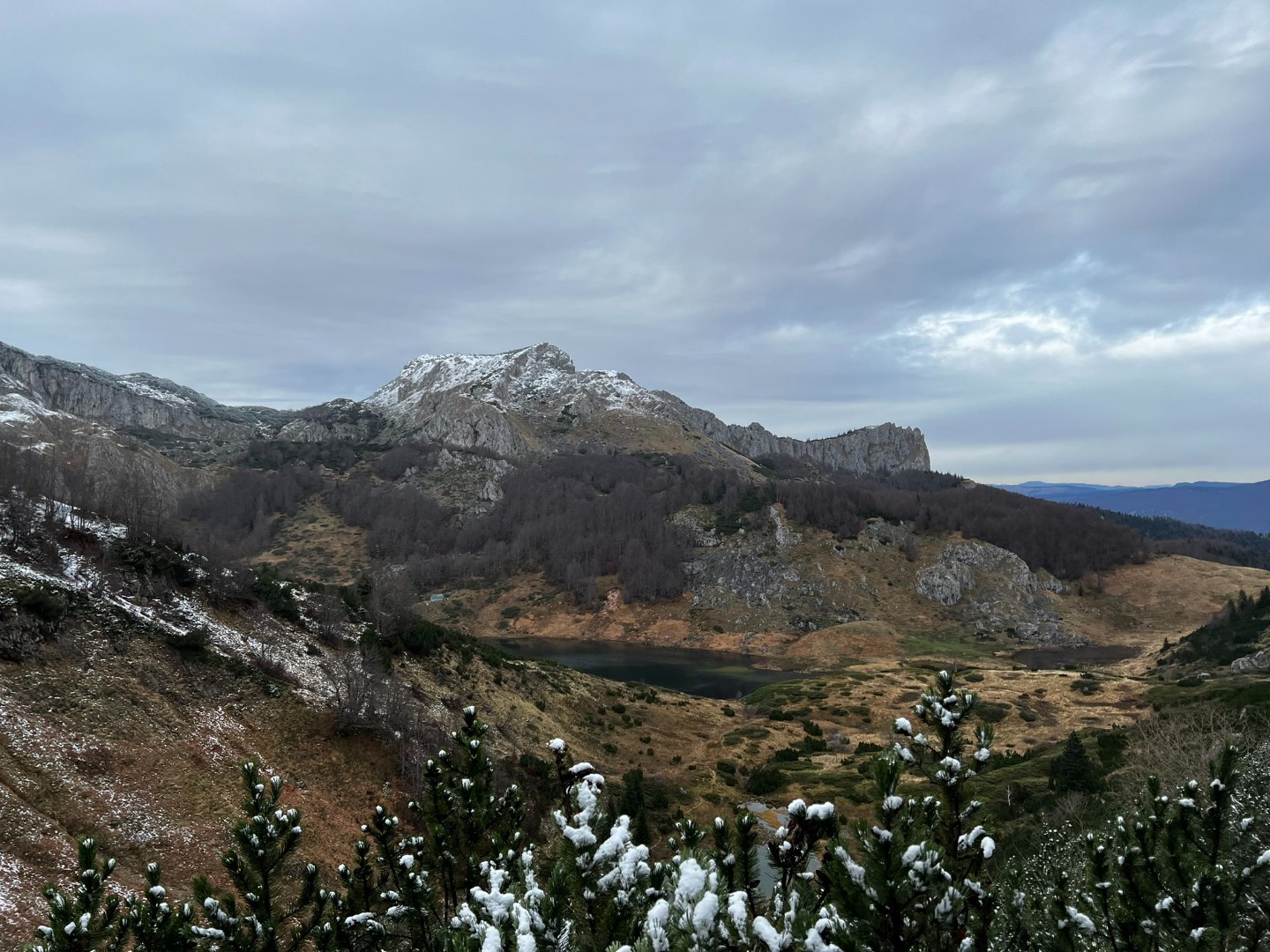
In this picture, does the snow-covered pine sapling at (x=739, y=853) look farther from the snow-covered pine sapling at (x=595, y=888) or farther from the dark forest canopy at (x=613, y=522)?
the dark forest canopy at (x=613, y=522)

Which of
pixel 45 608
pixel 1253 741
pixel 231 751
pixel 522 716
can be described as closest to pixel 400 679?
pixel 522 716

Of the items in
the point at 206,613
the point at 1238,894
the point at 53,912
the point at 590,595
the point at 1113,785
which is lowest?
the point at 590,595

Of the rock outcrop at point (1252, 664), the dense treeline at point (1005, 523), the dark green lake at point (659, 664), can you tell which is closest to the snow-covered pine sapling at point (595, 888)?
the dark green lake at point (659, 664)

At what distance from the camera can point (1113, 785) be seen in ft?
81.0

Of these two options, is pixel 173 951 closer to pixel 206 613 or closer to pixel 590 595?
pixel 206 613

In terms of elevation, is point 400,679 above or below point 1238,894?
below

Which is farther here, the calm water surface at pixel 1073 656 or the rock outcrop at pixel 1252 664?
the calm water surface at pixel 1073 656

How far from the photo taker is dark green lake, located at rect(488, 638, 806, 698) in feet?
259

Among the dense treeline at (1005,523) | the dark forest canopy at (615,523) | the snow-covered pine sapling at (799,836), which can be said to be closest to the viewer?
the snow-covered pine sapling at (799,836)

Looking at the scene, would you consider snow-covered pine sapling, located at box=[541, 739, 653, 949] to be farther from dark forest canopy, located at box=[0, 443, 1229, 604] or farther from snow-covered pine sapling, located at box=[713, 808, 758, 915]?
dark forest canopy, located at box=[0, 443, 1229, 604]

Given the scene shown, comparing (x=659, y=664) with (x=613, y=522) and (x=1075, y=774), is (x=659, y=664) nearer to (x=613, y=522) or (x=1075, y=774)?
(x=613, y=522)

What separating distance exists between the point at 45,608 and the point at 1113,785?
136 feet

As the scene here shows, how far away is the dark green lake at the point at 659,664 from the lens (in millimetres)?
78875

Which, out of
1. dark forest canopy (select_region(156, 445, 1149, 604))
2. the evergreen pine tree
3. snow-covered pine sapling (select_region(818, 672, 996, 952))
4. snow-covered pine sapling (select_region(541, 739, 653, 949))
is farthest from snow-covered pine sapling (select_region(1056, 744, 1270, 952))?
dark forest canopy (select_region(156, 445, 1149, 604))
